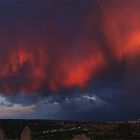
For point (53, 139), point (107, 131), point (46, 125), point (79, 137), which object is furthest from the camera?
point (46, 125)

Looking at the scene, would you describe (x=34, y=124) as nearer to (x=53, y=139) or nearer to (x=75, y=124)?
(x=75, y=124)

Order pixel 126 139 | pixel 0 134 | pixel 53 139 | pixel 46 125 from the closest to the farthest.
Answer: pixel 0 134
pixel 126 139
pixel 53 139
pixel 46 125

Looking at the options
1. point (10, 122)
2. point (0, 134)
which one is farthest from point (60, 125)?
point (0, 134)

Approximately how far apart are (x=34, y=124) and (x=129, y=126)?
18544mm

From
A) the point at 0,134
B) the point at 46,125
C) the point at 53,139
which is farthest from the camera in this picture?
the point at 46,125

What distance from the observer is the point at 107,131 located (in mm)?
66312

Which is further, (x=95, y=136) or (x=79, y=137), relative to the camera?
(x=95, y=136)

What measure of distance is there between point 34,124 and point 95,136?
2072cm

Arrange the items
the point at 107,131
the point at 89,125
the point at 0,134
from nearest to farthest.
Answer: the point at 0,134
the point at 107,131
the point at 89,125

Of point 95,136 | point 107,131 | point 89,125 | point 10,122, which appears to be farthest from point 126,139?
point 10,122

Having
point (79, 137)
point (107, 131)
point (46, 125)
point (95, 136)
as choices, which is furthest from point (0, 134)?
point (46, 125)

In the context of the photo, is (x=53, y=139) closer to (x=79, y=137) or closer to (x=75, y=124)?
(x=75, y=124)

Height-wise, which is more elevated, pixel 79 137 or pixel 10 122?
pixel 10 122

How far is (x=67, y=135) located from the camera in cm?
5891
